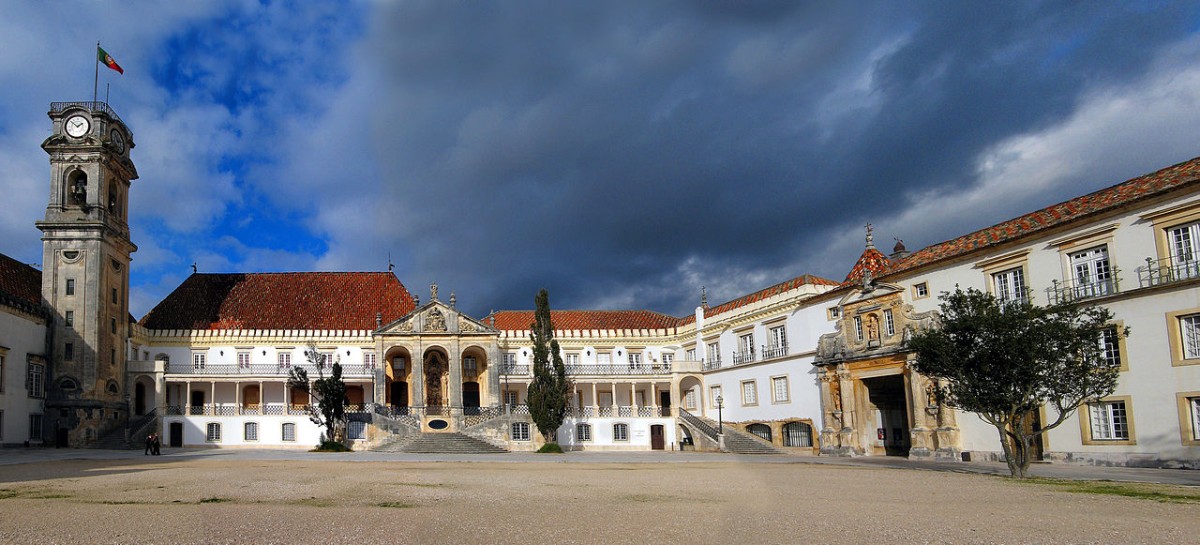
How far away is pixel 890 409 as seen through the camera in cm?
3391

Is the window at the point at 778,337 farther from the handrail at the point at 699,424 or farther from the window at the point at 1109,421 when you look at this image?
the window at the point at 1109,421

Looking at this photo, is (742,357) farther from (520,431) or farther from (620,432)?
(520,431)

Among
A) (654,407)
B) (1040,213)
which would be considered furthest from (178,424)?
(1040,213)

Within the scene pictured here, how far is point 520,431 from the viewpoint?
1591 inches

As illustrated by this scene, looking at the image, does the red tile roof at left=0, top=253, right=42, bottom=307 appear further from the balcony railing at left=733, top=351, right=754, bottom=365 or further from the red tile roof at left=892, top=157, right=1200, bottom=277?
the red tile roof at left=892, top=157, right=1200, bottom=277

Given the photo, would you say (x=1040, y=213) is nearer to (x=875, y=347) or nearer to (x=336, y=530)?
(x=875, y=347)

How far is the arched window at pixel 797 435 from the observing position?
1414 inches

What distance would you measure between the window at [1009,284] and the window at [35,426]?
40.3 meters

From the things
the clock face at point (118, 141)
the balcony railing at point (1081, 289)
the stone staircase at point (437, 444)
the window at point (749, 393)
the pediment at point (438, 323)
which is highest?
the clock face at point (118, 141)

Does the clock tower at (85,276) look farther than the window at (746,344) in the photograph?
No

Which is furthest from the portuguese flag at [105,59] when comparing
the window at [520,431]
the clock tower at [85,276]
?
the window at [520,431]

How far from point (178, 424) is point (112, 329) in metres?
5.92

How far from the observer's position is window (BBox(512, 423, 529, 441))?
40281 mm

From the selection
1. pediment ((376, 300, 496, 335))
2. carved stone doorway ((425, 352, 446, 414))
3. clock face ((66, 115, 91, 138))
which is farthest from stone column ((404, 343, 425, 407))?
clock face ((66, 115, 91, 138))
